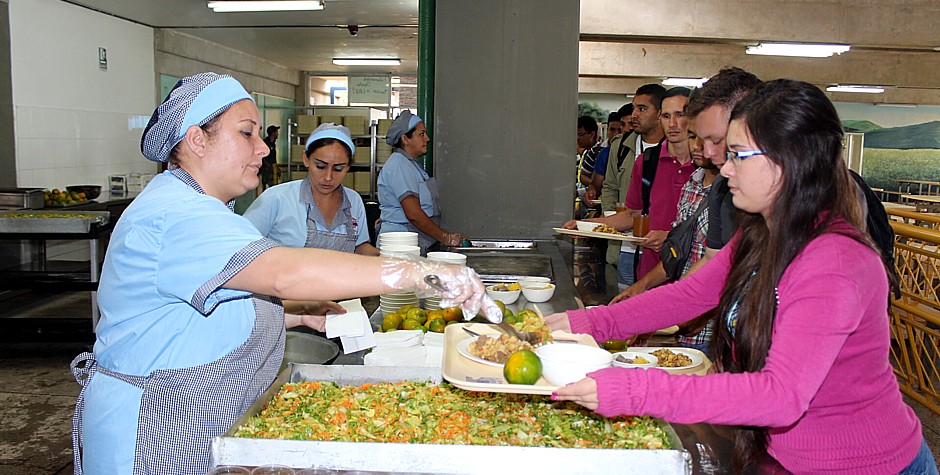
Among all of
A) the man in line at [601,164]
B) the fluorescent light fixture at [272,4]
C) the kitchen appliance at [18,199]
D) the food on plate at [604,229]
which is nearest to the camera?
the food on plate at [604,229]

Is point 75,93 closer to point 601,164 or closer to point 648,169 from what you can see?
point 601,164

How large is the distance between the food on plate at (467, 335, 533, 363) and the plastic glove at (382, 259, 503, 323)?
0.64 feet

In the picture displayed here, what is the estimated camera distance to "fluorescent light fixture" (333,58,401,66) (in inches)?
580

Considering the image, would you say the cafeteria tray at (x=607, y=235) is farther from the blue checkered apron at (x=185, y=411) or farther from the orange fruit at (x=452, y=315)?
the blue checkered apron at (x=185, y=411)

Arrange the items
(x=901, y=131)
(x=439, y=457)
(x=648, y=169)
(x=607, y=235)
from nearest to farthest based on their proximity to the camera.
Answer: (x=439, y=457) < (x=607, y=235) < (x=648, y=169) < (x=901, y=131)

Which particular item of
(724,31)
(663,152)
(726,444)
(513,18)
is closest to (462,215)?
(513,18)

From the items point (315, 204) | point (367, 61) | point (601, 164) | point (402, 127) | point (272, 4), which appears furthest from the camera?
point (367, 61)

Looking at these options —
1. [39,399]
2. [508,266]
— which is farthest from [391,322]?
[39,399]

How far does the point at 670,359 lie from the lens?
84.0 inches

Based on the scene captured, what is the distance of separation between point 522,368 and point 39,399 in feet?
14.3

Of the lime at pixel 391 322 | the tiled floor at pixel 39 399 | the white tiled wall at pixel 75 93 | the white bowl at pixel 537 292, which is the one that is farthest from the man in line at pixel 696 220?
the white tiled wall at pixel 75 93

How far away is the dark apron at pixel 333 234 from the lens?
11.8 feet

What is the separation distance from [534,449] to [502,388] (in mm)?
137

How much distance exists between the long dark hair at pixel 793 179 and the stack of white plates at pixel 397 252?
1410mm
